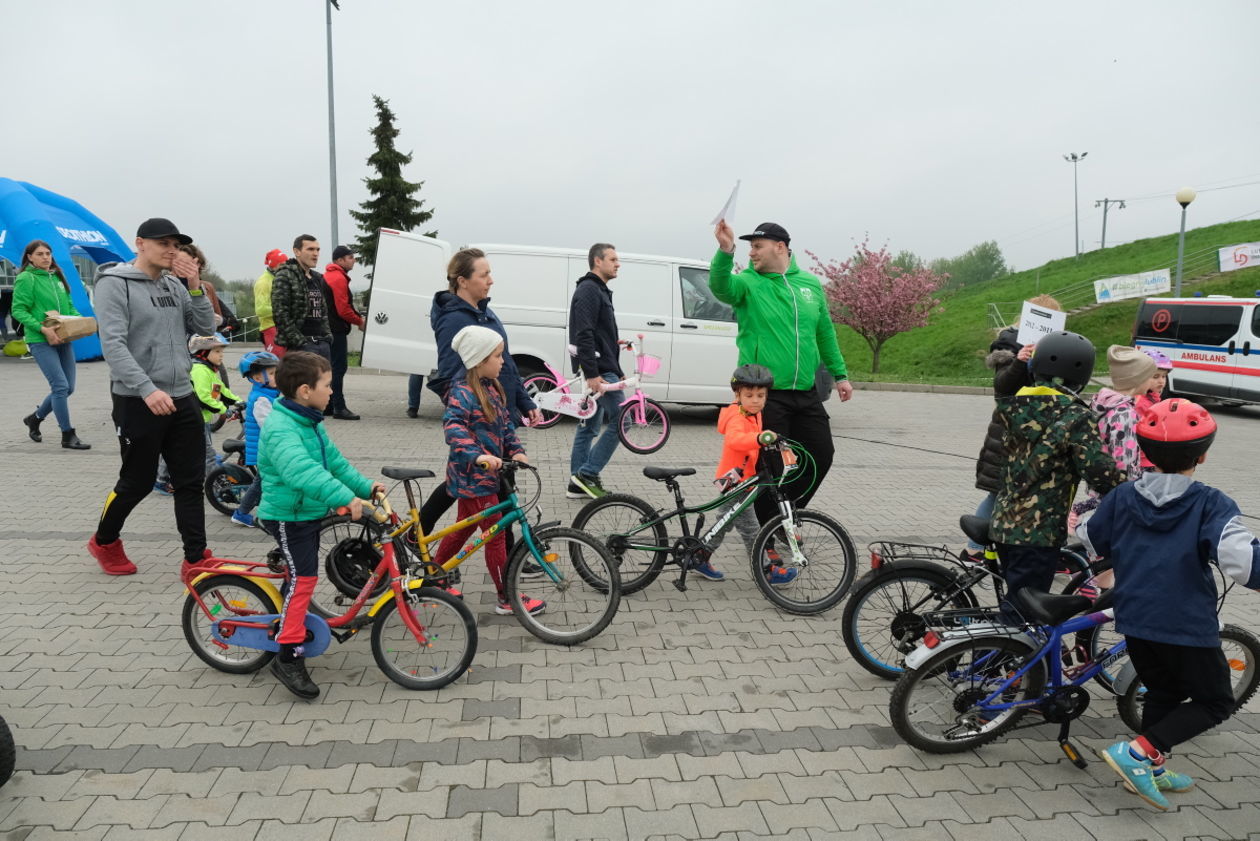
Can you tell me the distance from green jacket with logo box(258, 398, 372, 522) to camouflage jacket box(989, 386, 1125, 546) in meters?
2.59

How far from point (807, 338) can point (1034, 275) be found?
166 feet

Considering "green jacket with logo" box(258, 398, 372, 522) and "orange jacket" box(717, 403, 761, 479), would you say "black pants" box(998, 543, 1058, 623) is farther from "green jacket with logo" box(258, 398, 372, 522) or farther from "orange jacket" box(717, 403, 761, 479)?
"green jacket with logo" box(258, 398, 372, 522)

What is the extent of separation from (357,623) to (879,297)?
25875 millimetres

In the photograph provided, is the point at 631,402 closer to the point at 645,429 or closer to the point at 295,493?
the point at 645,429

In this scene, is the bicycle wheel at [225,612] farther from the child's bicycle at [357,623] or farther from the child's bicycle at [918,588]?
the child's bicycle at [918,588]

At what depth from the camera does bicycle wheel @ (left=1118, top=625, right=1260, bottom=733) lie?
3.27 meters

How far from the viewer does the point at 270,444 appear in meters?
3.37

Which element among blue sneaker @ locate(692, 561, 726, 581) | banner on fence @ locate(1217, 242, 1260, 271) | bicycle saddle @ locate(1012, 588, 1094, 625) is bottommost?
blue sneaker @ locate(692, 561, 726, 581)

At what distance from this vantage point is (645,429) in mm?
9273

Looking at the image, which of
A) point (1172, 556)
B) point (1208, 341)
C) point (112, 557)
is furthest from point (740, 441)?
point (1208, 341)

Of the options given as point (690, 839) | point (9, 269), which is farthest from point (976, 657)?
point (9, 269)

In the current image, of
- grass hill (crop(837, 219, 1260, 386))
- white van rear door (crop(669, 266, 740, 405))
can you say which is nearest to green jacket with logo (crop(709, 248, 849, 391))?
white van rear door (crop(669, 266, 740, 405))

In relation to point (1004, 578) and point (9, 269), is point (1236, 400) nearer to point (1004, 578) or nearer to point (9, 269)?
point (1004, 578)

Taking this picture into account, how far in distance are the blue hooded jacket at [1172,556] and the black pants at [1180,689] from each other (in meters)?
0.07
